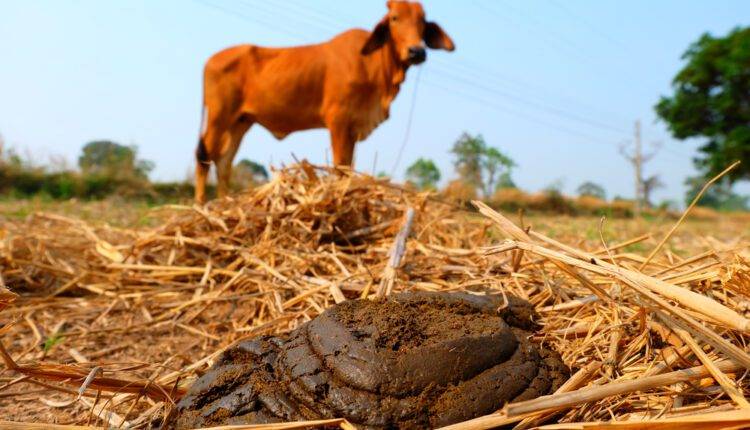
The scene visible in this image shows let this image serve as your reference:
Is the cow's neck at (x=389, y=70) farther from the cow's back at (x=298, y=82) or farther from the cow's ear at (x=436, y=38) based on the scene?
the cow's ear at (x=436, y=38)

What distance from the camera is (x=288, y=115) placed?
6852mm

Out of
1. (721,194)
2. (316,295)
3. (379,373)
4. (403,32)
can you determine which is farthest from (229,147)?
(721,194)

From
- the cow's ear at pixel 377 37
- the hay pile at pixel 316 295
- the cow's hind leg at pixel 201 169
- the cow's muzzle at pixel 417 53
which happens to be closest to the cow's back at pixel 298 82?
the cow's ear at pixel 377 37

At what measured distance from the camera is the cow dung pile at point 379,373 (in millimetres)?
1252

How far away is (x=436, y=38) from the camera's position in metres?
6.84

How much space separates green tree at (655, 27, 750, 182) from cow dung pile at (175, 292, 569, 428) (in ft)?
90.5

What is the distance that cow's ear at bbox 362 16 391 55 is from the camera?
6.41 m

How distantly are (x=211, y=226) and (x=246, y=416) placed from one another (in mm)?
2547

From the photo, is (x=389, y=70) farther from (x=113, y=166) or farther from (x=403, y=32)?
(x=113, y=166)

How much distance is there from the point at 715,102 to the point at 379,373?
99.8 feet

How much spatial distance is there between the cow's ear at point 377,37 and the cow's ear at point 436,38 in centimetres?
58

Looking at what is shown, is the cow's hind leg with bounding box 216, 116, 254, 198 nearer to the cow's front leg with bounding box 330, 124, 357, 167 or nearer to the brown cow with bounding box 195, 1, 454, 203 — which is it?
the brown cow with bounding box 195, 1, 454, 203

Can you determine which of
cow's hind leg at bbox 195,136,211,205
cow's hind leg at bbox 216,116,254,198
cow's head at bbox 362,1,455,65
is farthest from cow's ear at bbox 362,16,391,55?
cow's hind leg at bbox 195,136,211,205

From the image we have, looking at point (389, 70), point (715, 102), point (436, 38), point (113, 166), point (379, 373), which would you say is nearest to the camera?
point (379, 373)
